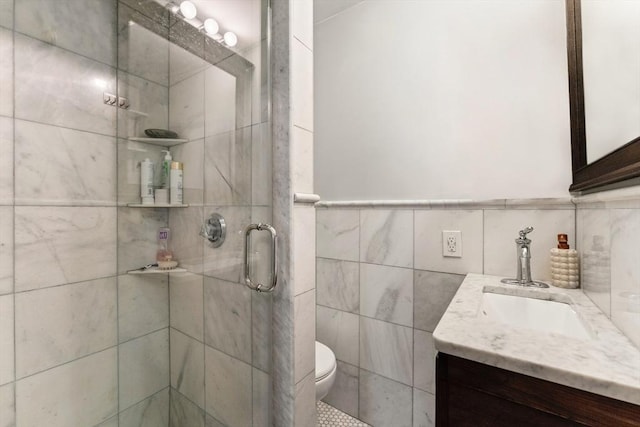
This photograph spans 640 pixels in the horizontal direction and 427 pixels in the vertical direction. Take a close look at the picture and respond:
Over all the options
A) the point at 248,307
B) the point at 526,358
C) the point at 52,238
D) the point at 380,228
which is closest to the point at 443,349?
the point at 526,358

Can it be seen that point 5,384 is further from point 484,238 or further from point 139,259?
point 484,238

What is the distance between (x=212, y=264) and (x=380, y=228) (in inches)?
34.9

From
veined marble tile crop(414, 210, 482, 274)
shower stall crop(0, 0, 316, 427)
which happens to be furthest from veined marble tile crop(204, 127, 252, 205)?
veined marble tile crop(414, 210, 482, 274)

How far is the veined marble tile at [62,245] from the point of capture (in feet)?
2.88

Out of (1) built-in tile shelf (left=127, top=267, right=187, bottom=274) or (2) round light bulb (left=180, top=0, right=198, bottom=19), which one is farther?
(1) built-in tile shelf (left=127, top=267, right=187, bottom=274)

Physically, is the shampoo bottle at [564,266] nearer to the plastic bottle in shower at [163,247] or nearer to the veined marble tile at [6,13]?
the plastic bottle in shower at [163,247]

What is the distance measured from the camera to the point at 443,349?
24.4 inches

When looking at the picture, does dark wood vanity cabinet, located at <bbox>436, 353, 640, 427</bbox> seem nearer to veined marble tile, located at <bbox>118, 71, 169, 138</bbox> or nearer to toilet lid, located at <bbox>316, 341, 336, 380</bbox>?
toilet lid, located at <bbox>316, 341, 336, 380</bbox>

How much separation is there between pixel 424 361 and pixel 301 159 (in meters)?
1.17

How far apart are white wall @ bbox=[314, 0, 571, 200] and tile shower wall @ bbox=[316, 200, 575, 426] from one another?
0.12m

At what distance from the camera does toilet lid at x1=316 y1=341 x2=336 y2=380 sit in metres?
1.25

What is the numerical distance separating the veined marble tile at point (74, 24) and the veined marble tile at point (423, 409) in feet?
6.52

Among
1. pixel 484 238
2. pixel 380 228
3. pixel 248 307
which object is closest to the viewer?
pixel 248 307

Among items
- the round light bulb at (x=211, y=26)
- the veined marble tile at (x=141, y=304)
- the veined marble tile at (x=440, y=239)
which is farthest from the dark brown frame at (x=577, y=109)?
the veined marble tile at (x=141, y=304)
